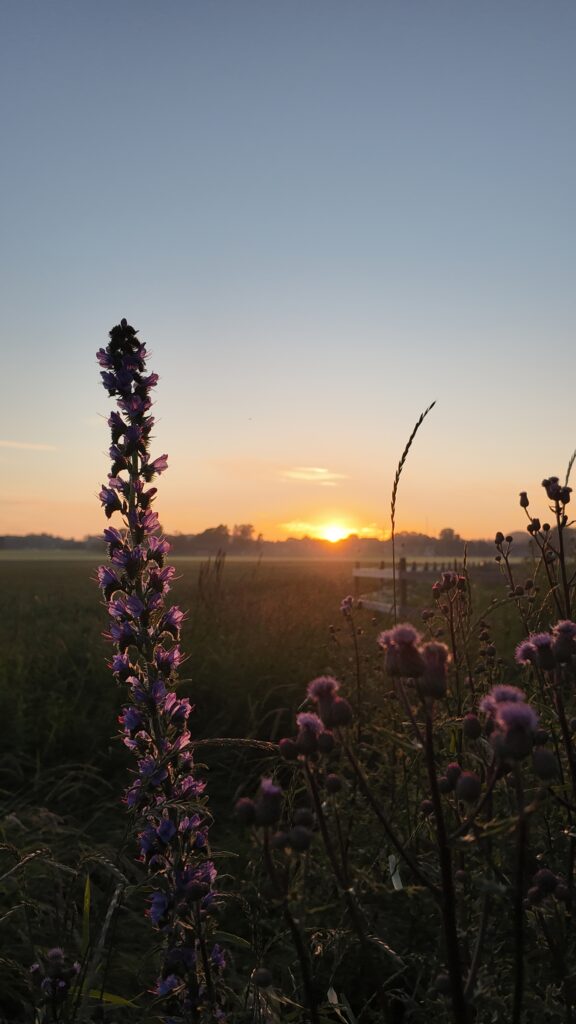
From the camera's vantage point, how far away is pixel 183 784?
2412 millimetres

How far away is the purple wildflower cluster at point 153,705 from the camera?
2242 mm

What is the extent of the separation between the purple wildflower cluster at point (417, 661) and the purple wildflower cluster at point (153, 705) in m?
0.88

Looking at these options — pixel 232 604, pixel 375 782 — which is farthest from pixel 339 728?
pixel 232 604

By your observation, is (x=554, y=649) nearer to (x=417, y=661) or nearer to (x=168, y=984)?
(x=417, y=661)

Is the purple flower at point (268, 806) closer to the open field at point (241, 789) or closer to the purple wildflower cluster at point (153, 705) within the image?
the open field at point (241, 789)

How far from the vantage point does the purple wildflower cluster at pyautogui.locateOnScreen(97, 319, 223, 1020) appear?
2.24 meters

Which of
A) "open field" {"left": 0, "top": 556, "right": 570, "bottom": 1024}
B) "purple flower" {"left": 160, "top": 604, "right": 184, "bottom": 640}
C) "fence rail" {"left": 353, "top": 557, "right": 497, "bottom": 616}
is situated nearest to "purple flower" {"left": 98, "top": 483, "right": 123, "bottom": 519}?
"purple flower" {"left": 160, "top": 604, "right": 184, "bottom": 640}

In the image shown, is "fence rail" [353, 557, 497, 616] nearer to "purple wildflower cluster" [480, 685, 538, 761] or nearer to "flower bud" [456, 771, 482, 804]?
"flower bud" [456, 771, 482, 804]

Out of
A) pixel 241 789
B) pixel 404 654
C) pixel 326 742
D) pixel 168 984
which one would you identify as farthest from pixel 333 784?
pixel 241 789

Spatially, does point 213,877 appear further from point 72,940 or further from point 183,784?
point 72,940

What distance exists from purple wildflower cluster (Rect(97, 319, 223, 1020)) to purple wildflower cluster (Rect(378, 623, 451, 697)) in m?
0.88

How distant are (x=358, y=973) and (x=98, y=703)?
185 inches

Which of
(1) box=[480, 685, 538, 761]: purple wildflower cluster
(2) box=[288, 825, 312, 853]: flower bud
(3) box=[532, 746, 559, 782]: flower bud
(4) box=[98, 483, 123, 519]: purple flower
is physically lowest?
(2) box=[288, 825, 312, 853]: flower bud

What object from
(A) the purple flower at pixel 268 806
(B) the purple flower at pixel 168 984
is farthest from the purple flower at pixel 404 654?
(B) the purple flower at pixel 168 984
